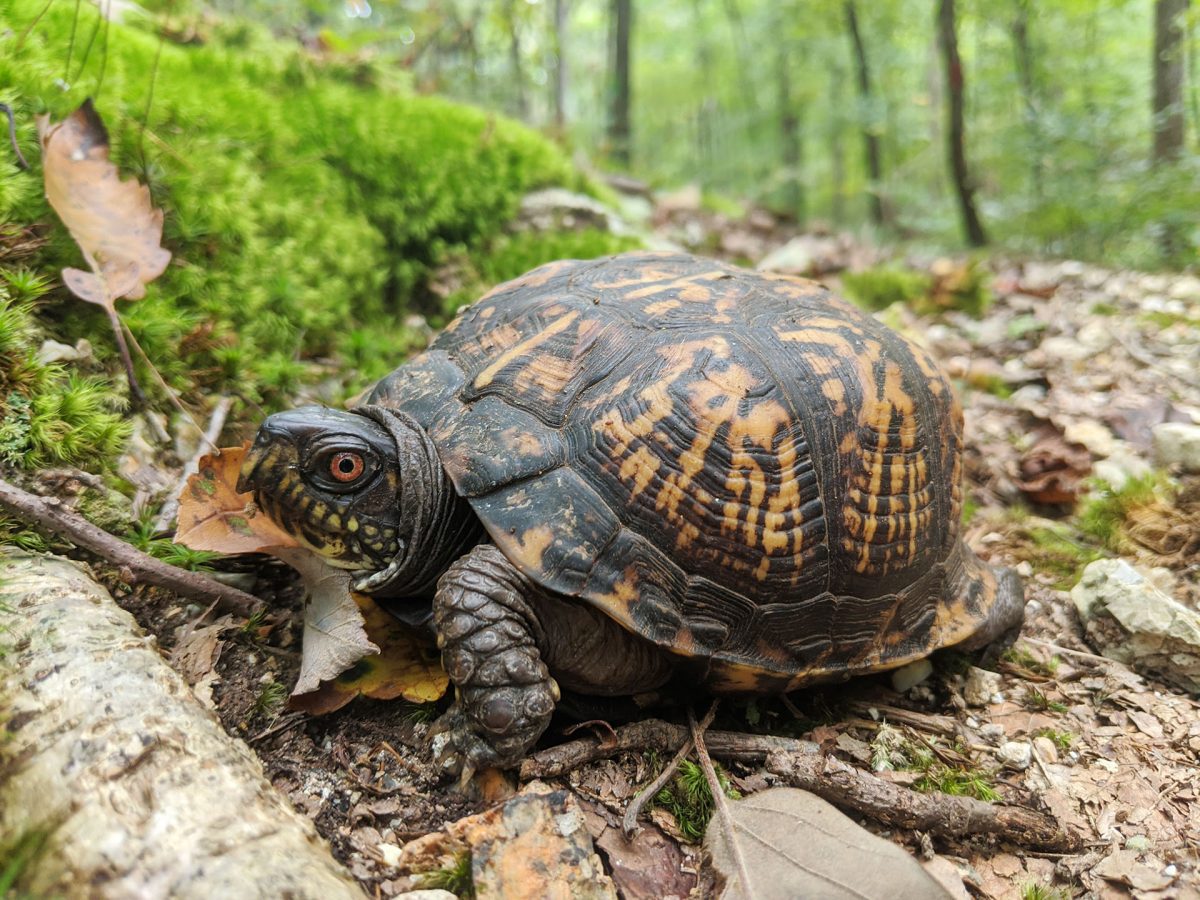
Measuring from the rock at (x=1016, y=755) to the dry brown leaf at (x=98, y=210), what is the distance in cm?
380

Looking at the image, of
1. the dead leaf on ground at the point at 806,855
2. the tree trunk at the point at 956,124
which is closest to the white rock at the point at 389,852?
the dead leaf on ground at the point at 806,855

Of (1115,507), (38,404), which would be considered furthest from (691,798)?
(1115,507)

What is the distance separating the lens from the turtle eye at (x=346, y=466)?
2.34 metres

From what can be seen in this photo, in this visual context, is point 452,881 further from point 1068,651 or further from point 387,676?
point 1068,651

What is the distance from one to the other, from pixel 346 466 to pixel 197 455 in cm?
99

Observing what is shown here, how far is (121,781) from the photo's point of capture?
1.49 meters

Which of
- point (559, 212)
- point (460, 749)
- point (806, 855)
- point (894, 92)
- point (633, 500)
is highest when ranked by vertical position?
point (894, 92)

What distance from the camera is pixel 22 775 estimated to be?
1.47 meters

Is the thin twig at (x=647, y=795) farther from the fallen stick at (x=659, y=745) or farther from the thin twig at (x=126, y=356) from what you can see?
the thin twig at (x=126, y=356)

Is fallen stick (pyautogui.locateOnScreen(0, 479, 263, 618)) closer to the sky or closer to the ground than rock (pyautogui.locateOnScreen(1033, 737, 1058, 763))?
closer to the sky

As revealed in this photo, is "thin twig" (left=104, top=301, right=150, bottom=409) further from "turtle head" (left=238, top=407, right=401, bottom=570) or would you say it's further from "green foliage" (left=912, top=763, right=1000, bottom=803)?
"green foliage" (left=912, top=763, right=1000, bottom=803)

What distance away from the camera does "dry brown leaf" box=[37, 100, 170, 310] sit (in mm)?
2764

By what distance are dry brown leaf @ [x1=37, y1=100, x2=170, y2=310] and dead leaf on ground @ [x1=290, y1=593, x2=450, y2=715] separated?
5.30 feet

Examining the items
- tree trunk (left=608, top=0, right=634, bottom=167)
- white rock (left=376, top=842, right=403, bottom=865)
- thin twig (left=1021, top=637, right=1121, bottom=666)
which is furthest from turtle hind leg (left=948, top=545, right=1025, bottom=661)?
tree trunk (left=608, top=0, right=634, bottom=167)
